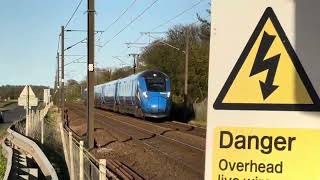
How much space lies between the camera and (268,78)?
2643mm

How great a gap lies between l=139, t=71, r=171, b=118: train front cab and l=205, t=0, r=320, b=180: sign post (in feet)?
128

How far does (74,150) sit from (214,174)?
1167cm

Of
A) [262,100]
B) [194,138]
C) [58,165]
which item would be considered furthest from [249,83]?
[194,138]

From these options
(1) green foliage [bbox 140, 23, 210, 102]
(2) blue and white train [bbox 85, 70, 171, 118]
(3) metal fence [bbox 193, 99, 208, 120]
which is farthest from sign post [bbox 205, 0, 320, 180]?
(1) green foliage [bbox 140, 23, 210, 102]

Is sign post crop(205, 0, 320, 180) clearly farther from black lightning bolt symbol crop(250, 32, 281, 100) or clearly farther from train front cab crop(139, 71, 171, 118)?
train front cab crop(139, 71, 171, 118)

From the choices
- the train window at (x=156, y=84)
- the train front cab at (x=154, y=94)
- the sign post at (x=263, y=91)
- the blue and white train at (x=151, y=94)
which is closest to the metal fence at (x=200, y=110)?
the blue and white train at (x=151, y=94)

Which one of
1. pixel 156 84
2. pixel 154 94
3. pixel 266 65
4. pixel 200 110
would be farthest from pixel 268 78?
pixel 200 110

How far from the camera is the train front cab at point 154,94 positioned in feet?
138

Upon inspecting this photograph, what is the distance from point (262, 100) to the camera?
264 centimetres

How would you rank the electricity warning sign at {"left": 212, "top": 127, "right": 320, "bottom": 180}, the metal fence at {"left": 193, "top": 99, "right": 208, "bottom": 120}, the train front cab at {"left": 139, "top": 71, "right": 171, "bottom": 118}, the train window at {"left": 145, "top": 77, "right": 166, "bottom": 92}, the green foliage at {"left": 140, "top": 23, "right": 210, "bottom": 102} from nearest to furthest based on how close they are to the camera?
the electricity warning sign at {"left": 212, "top": 127, "right": 320, "bottom": 180} → the train front cab at {"left": 139, "top": 71, "right": 171, "bottom": 118} → the train window at {"left": 145, "top": 77, "right": 166, "bottom": 92} → the metal fence at {"left": 193, "top": 99, "right": 208, "bottom": 120} → the green foliage at {"left": 140, "top": 23, "right": 210, "bottom": 102}

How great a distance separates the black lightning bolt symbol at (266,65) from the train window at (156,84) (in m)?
39.3

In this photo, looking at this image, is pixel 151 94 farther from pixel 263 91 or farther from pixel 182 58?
pixel 263 91

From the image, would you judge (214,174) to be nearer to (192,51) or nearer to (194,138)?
(194,138)

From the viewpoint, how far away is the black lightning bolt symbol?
Result: 8.63 ft
